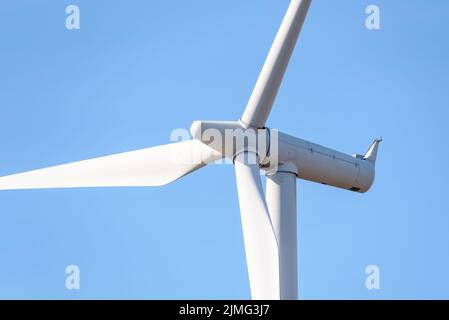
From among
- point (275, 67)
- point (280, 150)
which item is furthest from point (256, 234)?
point (275, 67)

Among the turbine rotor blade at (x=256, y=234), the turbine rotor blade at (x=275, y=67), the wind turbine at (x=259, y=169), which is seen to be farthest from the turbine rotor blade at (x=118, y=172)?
the turbine rotor blade at (x=256, y=234)

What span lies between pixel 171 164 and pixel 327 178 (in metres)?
3.26

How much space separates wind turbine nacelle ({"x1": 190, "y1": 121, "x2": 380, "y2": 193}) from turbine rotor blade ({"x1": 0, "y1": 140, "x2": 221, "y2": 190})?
4.20 feet

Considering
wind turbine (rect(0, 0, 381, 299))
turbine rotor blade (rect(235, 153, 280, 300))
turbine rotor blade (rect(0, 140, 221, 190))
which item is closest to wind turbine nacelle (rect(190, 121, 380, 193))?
wind turbine (rect(0, 0, 381, 299))

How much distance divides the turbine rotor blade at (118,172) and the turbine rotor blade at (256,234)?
1836 mm

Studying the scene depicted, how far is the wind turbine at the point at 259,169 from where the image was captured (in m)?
24.7

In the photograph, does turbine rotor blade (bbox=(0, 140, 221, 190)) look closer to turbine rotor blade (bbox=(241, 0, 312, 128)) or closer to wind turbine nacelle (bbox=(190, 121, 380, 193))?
wind turbine nacelle (bbox=(190, 121, 380, 193))

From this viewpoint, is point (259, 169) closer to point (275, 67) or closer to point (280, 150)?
point (280, 150)

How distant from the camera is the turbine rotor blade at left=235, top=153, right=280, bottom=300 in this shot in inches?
947
